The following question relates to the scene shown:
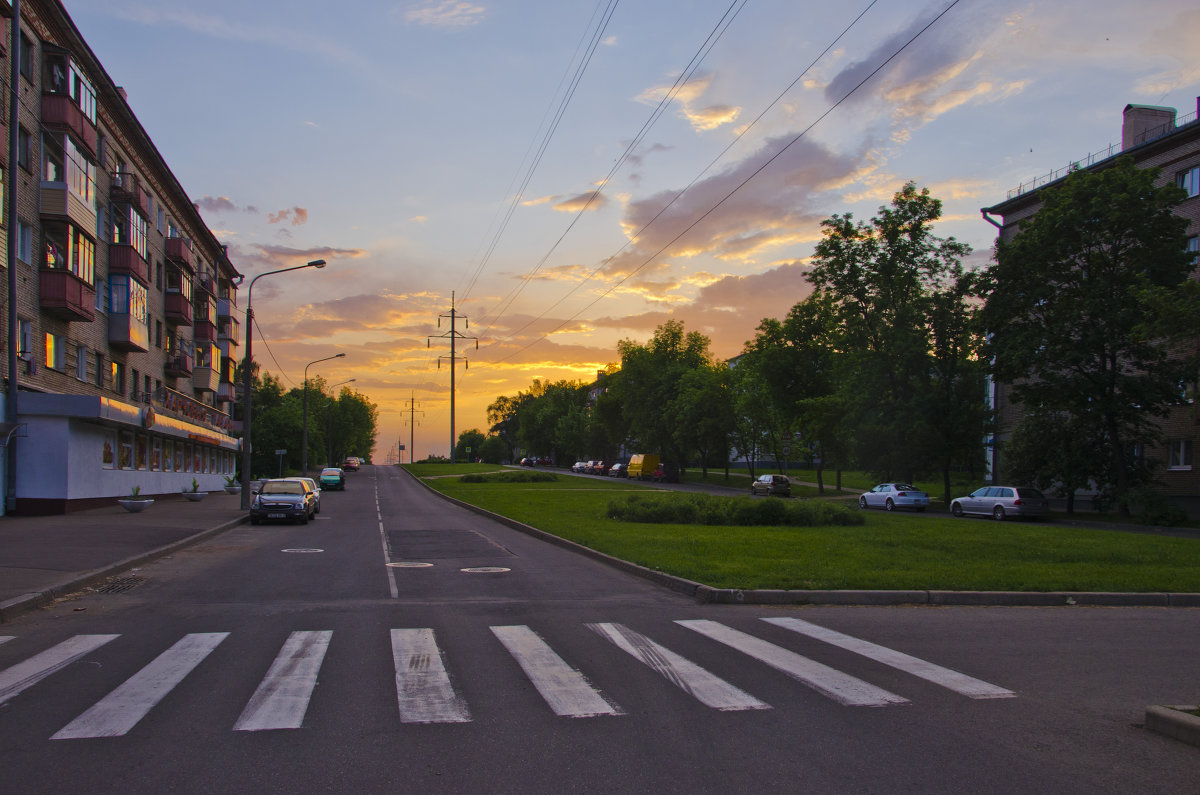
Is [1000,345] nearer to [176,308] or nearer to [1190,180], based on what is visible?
[1190,180]

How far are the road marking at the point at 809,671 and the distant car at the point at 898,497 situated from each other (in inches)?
1371

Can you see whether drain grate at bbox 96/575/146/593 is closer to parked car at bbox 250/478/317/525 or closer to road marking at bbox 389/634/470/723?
road marking at bbox 389/634/470/723

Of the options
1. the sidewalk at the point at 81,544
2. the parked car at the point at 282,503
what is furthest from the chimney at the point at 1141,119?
the sidewalk at the point at 81,544

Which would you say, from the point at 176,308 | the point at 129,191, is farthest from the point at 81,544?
the point at 176,308

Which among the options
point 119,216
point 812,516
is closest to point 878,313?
point 812,516

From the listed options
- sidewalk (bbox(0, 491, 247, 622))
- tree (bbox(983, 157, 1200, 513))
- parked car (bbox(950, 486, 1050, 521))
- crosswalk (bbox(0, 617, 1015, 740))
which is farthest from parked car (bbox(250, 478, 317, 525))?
tree (bbox(983, 157, 1200, 513))

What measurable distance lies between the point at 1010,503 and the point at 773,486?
64.2 feet

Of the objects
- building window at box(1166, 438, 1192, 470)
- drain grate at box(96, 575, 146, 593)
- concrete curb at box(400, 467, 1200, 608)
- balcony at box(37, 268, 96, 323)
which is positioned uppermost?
balcony at box(37, 268, 96, 323)

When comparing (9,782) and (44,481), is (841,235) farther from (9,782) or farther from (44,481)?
(9,782)

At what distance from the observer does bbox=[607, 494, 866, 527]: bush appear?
2544 centimetres

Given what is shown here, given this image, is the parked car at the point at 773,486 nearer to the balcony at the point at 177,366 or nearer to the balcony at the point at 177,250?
the balcony at the point at 177,366

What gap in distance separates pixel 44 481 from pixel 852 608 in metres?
26.5

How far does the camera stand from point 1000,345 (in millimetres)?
35344

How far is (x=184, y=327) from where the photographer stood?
51375 millimetres
